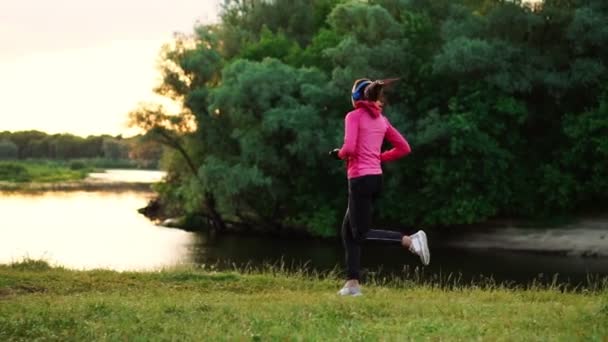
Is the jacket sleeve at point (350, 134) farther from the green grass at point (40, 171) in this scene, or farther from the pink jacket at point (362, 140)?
the green grass at point (40, 171)

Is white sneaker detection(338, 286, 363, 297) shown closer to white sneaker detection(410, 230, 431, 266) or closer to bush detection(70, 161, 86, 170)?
white sneaker detection(410, 230, 431, 266)

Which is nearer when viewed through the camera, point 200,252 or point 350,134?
point 350,134

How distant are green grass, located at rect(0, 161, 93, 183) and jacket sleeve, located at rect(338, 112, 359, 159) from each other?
55670 mm

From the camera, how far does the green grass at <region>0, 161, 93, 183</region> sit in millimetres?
60797

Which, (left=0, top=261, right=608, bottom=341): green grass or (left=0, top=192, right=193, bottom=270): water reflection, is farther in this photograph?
(left=0, top=192, right=193, bottom=270): water reflection

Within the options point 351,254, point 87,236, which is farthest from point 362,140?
point 87,236

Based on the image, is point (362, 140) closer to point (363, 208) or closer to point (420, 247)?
point (363, 208)

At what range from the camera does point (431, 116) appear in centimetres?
3219

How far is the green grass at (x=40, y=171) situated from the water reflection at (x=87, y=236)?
796 centimetres

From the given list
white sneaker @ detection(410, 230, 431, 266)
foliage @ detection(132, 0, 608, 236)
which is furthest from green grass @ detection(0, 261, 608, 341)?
foliage @ detection(132, 0, 608, 236)

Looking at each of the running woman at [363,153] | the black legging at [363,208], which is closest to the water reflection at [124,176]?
the black legging at [363,208]

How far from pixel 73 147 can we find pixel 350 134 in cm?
7533

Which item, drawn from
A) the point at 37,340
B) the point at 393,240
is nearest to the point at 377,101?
the point at 393,240

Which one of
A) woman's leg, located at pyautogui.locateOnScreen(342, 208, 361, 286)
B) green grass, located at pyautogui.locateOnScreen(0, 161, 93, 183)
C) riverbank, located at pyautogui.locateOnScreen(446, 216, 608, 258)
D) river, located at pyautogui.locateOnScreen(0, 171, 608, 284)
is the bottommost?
river, located at pyautogui.locateOnScreen(0, 171, 608, 284)
